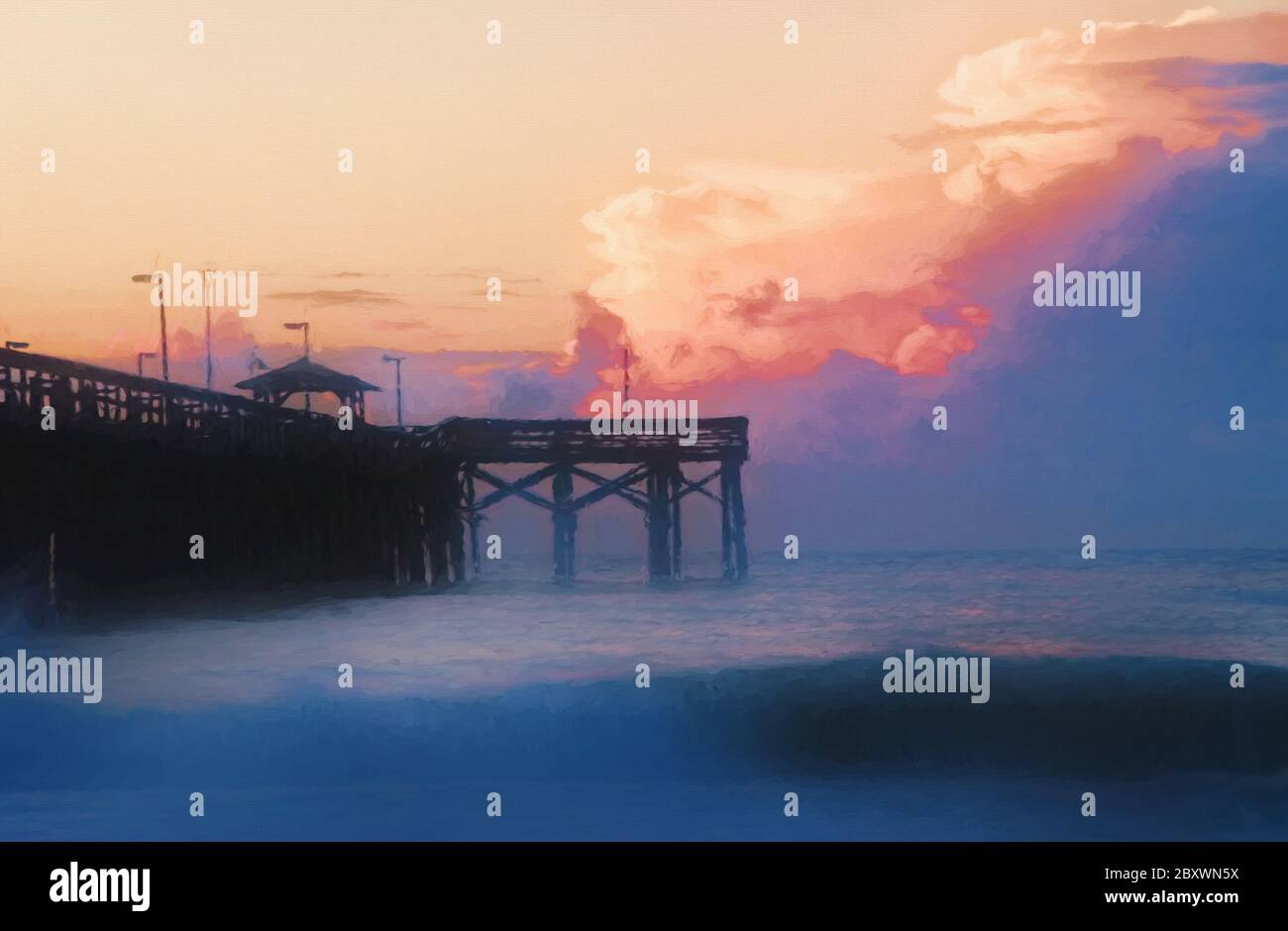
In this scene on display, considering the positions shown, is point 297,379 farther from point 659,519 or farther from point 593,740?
point 593,740

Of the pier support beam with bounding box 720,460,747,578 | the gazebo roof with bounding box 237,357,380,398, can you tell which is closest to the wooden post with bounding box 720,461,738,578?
the pier support beam with bounding box 720,460,747,578

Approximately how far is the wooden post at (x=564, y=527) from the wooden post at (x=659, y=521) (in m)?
1.69

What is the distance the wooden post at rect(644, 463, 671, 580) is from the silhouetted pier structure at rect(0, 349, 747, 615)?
43 millimetres

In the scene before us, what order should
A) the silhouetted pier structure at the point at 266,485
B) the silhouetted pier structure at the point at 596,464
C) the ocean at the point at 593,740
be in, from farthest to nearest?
1. the silhouetted pier structure at the point at 596,464
2. the silhouetted pier structure at the point at 266,485
3. the ocean at the point at 593,740

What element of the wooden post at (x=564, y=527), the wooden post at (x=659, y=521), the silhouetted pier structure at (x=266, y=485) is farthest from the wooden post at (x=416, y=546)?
the wooden post at (x=659, y=521)

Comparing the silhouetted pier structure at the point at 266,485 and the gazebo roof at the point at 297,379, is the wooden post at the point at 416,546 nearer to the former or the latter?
the silhouetted pier structure at the point at 266,485

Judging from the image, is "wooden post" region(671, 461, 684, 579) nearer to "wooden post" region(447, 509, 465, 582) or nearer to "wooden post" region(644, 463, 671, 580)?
"wooden post" region(644, 463, 671, 580)

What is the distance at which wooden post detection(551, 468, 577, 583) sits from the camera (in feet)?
116

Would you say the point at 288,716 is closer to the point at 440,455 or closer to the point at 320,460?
the point at 320,460

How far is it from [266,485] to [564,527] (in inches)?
312

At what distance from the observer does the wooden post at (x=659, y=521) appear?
36000 mm

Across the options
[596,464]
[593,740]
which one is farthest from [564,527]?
[593,740]

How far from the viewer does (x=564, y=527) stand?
3619 centimetres
